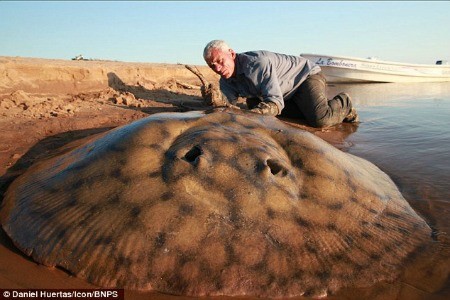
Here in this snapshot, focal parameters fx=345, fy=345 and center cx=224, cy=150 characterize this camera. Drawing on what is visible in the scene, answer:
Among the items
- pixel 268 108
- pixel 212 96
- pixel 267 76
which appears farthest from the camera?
pixel 212 96

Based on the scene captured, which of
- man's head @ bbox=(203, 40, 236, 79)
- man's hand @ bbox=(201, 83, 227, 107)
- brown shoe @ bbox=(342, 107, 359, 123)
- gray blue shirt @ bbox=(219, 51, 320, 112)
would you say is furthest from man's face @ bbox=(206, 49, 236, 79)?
brown shoe @ bbox=(342, 107, 359, 123)

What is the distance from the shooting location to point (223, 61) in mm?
4836

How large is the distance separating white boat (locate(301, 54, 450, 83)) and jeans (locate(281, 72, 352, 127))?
31.5ft

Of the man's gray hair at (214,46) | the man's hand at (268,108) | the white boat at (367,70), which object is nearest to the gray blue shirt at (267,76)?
the man's hand at (268,108)

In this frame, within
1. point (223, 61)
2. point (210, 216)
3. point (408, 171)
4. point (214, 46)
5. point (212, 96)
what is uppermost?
point (214, 46)

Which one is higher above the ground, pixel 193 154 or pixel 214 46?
pixel 214 46

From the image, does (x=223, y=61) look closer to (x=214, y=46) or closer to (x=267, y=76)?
(x=214, y=46)

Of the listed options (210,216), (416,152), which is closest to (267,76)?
(416,152)

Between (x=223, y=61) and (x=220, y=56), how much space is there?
0.09 m

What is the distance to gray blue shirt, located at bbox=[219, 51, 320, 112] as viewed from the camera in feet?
15.9

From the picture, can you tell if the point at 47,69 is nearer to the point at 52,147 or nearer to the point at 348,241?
the point at 52,147

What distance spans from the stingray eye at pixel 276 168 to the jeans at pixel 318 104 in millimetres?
3539

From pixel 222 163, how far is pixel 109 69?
6865 mm

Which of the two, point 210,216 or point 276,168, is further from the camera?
point 276,168
